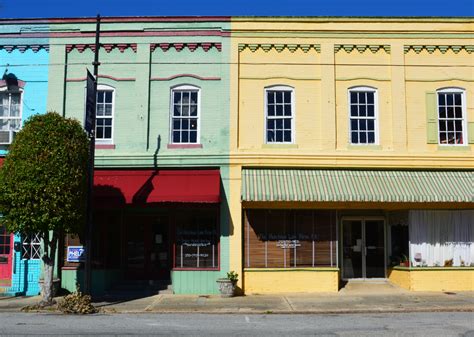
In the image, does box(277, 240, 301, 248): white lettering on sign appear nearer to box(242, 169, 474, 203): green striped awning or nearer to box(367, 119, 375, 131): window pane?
box(242, 169, 474, 203): green striped awning

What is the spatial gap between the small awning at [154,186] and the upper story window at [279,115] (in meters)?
2.18

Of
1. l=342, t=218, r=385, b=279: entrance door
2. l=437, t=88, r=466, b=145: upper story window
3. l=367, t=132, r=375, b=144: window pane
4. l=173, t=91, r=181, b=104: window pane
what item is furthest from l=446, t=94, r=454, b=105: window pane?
l=173, t=91, r=181, b=104: window pane

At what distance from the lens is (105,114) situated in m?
17.9

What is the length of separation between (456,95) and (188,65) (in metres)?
8.53

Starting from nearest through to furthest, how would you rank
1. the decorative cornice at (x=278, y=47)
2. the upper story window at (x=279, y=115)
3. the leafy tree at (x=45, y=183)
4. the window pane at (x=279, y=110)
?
1. the leafy tree at (x=45, y=183)
2. the upper story window at (x=279, y=115)
3. the window pane at (x=279, y=110)
4. the decorative cornice at (x=278, y=47)

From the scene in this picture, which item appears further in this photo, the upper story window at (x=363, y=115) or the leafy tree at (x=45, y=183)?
the upper story window at (x=363, y=115)

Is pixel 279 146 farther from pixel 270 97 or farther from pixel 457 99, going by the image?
pixel 457 99

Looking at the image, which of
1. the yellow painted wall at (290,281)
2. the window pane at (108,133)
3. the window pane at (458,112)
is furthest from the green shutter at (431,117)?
the window pane at (108,133)

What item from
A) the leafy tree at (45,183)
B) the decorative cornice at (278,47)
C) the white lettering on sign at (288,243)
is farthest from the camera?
the decorative cornice at (278,47)

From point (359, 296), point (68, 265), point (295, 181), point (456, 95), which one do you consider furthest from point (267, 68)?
point (68, 265)

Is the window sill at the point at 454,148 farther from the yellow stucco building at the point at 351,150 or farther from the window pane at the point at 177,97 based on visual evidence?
the window pane at the point at 177,97

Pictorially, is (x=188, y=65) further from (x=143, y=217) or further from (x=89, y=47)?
(x=143, y=217)

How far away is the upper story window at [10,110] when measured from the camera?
17.9 m

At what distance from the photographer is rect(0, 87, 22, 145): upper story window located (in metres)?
17.9
